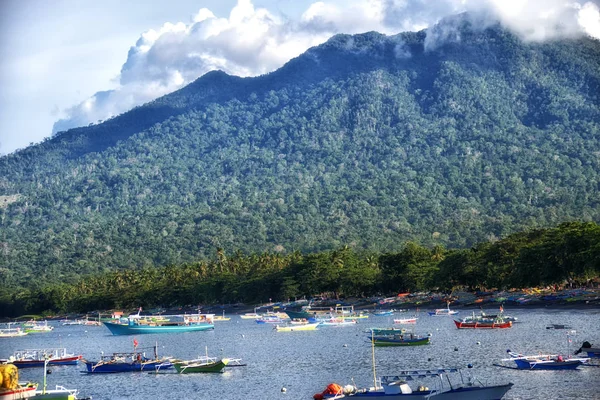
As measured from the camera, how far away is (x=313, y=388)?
63.4 metres

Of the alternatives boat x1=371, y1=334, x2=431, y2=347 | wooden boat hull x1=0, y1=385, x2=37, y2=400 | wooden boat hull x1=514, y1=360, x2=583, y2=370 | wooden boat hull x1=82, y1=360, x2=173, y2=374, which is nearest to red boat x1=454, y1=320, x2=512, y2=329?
boat x1=371, y1=334, x2=431, y2=347

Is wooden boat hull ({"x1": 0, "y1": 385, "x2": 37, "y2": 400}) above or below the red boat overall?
above

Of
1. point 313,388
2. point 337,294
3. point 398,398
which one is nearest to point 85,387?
point 313,388

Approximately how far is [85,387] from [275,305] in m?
103

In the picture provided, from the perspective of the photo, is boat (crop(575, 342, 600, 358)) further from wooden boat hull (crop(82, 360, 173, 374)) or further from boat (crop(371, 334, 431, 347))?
wooden boat hull (crop(82, 360, 173, 374))

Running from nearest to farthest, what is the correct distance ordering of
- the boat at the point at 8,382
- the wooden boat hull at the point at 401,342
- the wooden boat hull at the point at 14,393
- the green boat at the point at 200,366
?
the boat at the point at 8,382
the wooden boat hull at the point at 14,393
the green boat at the point at 200,366
the wooden boat hull at the point at 401,342

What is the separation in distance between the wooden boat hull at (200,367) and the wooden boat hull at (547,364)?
2409 centimetres

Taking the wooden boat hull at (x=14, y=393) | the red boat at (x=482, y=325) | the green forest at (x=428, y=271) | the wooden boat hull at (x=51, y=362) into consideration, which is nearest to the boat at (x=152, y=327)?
the green forest at (x=428, y=271)

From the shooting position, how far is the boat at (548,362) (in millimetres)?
62219

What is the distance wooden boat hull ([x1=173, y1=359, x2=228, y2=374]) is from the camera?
248ft

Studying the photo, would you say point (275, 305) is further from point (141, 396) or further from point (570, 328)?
point (141, 396)

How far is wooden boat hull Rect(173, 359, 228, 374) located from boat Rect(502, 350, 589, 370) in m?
23.7

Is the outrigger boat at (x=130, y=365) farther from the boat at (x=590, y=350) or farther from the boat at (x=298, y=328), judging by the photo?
the boat at (x=298, y=328)

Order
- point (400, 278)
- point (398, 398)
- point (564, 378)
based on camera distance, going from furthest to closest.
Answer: point (400, 278) < point (564, 378) < point (398, 398)
